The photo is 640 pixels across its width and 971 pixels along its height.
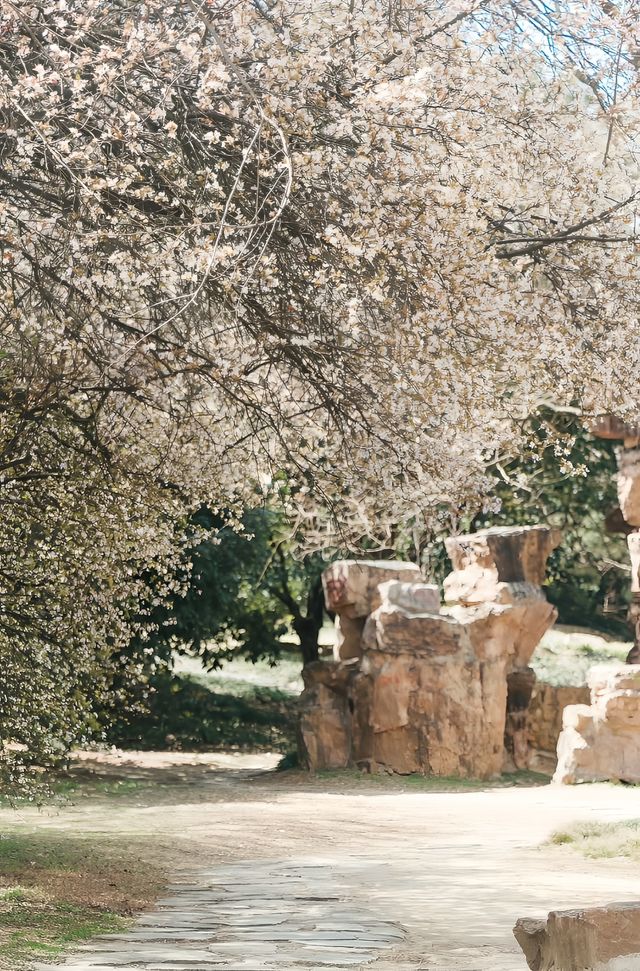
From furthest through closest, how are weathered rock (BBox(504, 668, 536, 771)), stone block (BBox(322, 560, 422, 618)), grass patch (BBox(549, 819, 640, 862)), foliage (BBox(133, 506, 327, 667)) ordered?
foliage (BBox(133, 506, 327, 667)) → weathered rock (BBox(504, 668, 536, 771)) → stone block (BBox(322, 560, 422, 618)) → grass patch (BBox(549, 819, 640, 862))

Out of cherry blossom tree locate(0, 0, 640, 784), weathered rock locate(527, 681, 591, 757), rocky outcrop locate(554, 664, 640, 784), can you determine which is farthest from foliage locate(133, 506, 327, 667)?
cherry blossom tree locate(0, 0, 640, 784)

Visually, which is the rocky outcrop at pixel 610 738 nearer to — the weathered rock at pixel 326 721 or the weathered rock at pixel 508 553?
the weathered rock at pixel 508 553

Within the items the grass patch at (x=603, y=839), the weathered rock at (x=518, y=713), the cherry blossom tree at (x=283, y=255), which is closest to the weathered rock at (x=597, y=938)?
the cherry blossom tree at (x=283, y=255)

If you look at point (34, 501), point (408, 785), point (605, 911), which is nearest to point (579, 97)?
point (34, 501)

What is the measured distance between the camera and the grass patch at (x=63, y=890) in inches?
266

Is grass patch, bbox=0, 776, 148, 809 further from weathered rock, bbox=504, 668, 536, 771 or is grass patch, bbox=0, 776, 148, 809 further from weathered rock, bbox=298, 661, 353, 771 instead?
weathered rock, bbox=504, 668, 536, 771

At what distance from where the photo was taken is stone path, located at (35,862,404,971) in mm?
6176

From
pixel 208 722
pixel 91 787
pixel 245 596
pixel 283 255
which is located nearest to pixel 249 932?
pixel 283 255

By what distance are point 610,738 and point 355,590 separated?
4.65 metres

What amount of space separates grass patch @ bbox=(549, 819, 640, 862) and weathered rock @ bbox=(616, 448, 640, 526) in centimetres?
825

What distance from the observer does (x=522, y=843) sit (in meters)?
11.1

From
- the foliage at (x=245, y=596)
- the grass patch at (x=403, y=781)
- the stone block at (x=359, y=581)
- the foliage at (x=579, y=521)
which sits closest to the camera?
the grass patch at (x=403, y=781)

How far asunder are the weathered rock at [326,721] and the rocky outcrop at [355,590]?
760 millimetres

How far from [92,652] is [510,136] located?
190 inches
